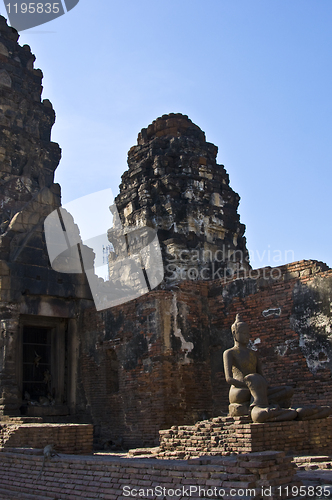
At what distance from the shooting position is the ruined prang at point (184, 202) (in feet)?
58.2

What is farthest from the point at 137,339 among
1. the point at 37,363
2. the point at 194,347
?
the point at 37,363

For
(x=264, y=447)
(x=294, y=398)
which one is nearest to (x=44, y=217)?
(x=294, y=398)

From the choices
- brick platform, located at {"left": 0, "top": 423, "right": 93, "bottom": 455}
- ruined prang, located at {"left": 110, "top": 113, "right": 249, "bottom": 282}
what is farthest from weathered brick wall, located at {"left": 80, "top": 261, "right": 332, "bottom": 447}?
ruined prang, located at {"left": 110, "top": 113, "right": 249, "bottom": 282}

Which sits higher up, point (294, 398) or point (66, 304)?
point (66, 304)

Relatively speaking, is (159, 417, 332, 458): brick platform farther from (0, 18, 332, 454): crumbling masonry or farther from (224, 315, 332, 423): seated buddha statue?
(0, 18, 332, 454): crumbling masonry

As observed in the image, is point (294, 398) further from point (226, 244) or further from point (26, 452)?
point (226, 244)

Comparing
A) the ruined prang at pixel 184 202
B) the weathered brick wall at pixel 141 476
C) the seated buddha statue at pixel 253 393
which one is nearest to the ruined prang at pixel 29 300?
the weathered brick wall at pixel 141 476

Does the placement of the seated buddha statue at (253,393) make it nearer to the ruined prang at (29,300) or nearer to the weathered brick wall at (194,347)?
the weathered brick wall at (194,347)

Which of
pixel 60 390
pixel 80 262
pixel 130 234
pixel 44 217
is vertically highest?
pixel 130 234

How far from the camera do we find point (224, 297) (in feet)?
36.8

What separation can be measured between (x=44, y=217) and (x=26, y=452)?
572 cm

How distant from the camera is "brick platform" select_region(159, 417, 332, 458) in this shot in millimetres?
6879

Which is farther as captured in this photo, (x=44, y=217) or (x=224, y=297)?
(x=44, y=217)

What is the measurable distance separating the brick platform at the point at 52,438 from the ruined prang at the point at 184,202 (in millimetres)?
9028
